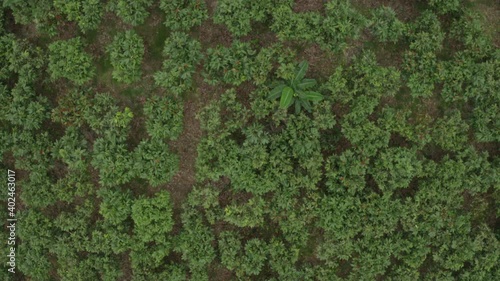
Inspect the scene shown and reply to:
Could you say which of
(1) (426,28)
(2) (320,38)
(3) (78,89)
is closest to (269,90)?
(2) (320,38)

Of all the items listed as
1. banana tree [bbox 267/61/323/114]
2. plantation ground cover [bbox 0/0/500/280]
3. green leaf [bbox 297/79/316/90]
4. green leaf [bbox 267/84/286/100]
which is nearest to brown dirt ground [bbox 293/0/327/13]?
plantation ground cover [bbox 0/0/500/280]

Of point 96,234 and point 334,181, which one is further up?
point 334,181

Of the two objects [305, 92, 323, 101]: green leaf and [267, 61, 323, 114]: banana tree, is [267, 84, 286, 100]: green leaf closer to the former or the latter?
[267, 61, 323, 114]: banana tree

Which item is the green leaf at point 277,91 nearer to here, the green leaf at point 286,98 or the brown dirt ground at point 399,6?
the green leaf at point 286,98

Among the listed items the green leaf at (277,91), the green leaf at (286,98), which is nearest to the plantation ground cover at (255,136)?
the green leaf at (286,98)

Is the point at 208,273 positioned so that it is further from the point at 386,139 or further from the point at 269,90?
the point at 386,139

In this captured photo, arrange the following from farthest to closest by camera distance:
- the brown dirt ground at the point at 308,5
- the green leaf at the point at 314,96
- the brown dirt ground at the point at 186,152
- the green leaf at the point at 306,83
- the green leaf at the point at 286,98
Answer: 1. the brown dirt ground at the point at 186,152
2. the brown dirt ground at the point at 308,5
3. the green leaf at the point at 306,83
4. the green leaf at the point at 314,96
5. the green leaf at the point at 286,98

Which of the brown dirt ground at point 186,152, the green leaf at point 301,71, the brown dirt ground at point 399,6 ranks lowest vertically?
the brown dirt ground at point 186,152
